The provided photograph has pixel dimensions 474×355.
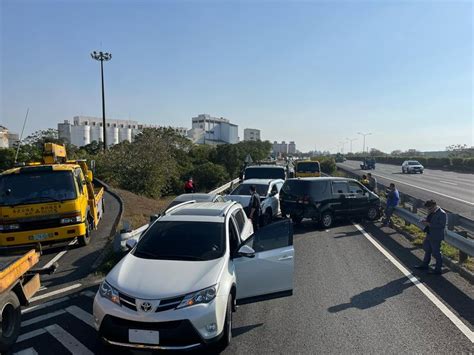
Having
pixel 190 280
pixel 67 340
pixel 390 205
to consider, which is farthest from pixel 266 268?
pixel 390 205

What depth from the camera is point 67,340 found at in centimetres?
517

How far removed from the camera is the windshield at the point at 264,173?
63.3 ft

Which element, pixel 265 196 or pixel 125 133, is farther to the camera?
pixel 125 133

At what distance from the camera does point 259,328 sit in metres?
5.55

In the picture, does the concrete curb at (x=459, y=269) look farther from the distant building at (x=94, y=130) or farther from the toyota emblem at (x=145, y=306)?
the distant building at (x=94, y=130)

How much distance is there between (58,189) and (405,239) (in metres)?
10.0

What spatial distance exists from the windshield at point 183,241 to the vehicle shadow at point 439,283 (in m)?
4.02

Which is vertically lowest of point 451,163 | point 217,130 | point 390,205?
point 390,205

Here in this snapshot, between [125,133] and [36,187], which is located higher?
[125,133]

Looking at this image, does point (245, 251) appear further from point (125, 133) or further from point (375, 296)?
point (125, 133)

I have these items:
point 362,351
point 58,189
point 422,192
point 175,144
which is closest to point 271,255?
point 362,351

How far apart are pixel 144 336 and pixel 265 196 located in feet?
34.9

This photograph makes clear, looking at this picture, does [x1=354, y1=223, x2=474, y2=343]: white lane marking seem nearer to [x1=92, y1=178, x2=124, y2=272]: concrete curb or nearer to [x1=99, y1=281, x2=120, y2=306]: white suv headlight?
[x1=99, y1=281, x2=120, y2=306]: white suv headlight

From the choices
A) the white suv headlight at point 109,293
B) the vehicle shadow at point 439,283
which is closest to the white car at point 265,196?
the vehicle shadow at point 439,283
